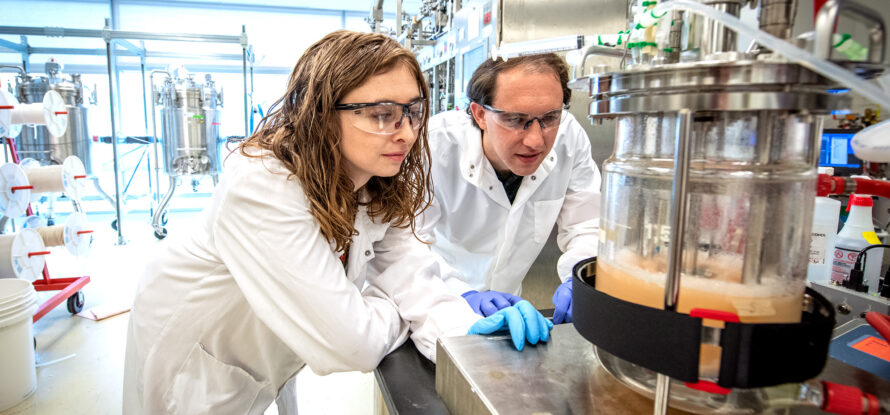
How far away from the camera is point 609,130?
6.44 feet

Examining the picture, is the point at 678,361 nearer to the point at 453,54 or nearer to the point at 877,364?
the point at 877,364

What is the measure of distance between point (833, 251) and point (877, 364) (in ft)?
1.61

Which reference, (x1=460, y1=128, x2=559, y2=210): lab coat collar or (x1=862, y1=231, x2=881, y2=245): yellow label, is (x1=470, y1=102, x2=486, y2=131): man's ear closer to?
(x1=460, y1=128, x2=559, y2=210): lab coat collar

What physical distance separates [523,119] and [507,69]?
145 millimetres

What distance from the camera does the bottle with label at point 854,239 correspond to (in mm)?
1019

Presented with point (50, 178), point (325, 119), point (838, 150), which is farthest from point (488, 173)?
point (50, 178)

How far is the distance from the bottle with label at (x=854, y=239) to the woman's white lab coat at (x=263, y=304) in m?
0.80

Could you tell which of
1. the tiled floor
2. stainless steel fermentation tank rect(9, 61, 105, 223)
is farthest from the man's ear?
stainless steel fermentation tank rect(9, 61, 105, 223)

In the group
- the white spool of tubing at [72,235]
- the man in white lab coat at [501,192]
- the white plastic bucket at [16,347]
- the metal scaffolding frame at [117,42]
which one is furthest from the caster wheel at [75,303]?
the man in white lab coat at [501,192]

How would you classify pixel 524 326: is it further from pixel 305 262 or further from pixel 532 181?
pixel 532 181

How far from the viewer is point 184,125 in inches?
171

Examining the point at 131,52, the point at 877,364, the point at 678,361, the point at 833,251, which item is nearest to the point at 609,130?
the point at 833,251

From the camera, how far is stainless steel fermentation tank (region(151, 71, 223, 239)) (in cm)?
430

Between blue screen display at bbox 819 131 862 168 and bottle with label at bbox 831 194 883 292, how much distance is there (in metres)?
0.38
